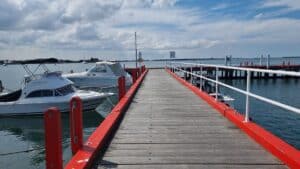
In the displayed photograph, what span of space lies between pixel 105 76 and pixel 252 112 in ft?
51.8

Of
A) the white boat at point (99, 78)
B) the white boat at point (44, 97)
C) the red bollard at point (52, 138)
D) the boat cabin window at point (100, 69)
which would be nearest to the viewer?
the red bollard at point (52, 138)

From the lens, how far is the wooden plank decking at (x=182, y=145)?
5.47m

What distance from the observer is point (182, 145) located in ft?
21.3

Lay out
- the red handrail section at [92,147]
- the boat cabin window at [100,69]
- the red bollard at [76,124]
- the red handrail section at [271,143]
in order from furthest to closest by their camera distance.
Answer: the boat cabin window at [100,69] → the red bollard at [76,124] → the red handrail section at [271,143] → the red handrail section at [92,147]

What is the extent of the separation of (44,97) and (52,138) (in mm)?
20946

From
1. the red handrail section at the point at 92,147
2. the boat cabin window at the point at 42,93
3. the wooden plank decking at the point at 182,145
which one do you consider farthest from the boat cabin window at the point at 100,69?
the red handrail section at the point at 92,147

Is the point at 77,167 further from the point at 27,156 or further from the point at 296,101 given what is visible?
the point at 296,101

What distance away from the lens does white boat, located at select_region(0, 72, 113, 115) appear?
24297 mm

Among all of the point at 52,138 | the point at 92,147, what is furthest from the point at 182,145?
the point at 52,138

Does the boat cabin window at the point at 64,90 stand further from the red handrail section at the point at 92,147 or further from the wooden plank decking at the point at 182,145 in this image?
the red handrail section at the point at 92,147

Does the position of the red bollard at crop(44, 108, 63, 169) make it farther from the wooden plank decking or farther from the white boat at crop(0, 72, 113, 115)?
the white boat at crop(0, 72, 113, 115)

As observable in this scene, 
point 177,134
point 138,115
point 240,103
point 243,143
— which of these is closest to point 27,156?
point 138,115

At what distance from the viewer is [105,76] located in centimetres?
3816

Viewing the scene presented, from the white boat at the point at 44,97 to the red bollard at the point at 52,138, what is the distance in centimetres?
2006
